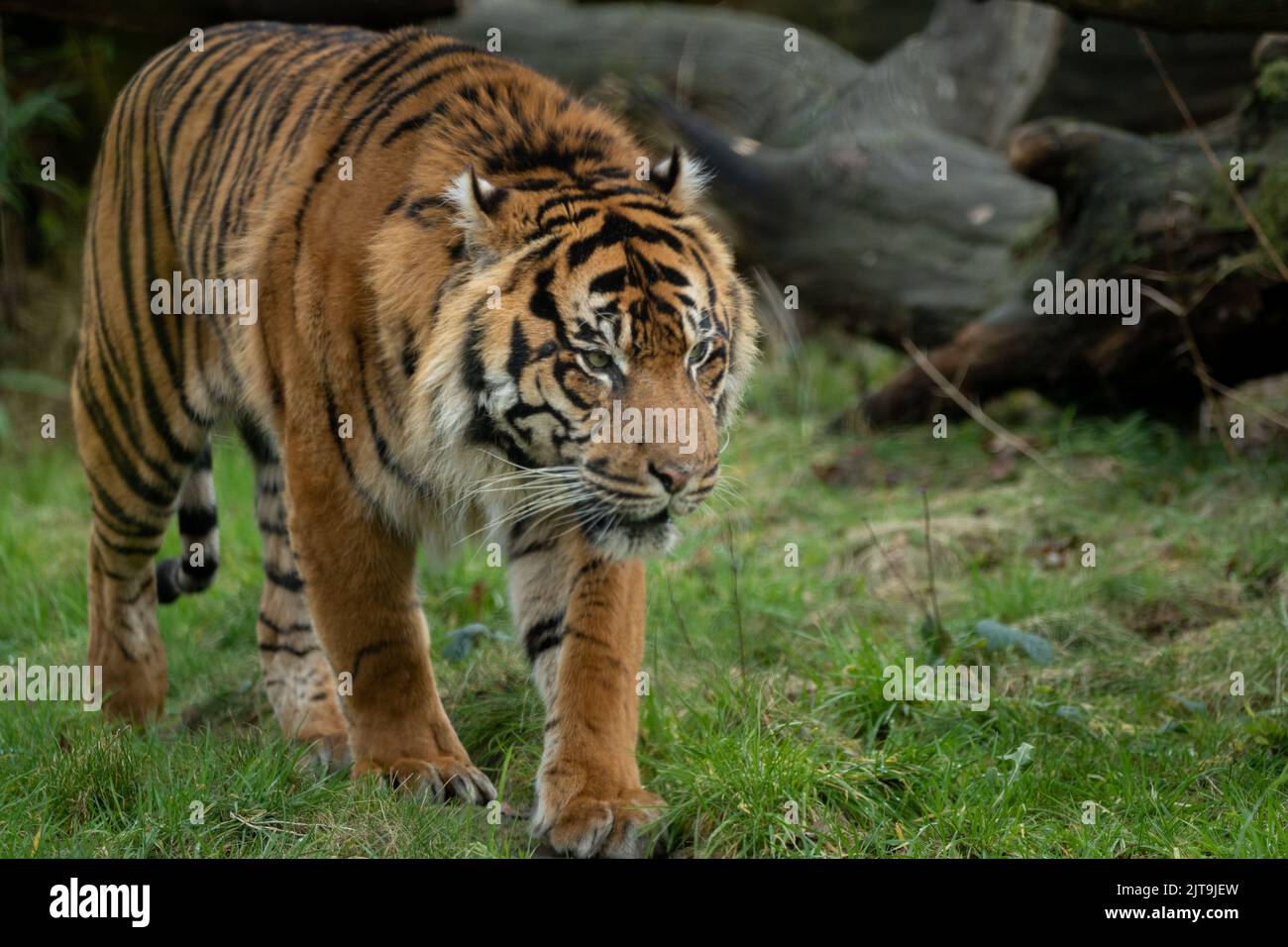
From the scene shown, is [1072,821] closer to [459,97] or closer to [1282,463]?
[459,97]

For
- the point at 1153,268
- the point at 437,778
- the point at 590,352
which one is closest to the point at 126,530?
the point at 437,778

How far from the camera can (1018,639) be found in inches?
175

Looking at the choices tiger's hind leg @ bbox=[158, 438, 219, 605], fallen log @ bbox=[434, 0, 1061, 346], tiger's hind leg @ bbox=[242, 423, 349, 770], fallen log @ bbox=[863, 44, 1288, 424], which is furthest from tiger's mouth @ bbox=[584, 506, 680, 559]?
fallen log @ bbox=[434, 0, 1061, 346]

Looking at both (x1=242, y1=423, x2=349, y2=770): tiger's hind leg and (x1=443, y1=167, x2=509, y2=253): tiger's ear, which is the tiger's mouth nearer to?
(x1=443, y1=167, x2=509, y2=253): tiger's ear

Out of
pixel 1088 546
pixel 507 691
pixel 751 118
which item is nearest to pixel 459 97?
pixel 507 691

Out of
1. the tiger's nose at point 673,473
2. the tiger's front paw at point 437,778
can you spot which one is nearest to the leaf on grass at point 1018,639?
the tiger's nose at point 673,473

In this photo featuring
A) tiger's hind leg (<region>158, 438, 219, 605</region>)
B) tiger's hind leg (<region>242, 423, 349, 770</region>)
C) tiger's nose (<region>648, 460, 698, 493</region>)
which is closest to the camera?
tiger's nose (<region>648, 460, 698, 493</region>)

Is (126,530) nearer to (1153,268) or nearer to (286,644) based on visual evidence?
(286,644)

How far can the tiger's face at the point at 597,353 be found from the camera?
11.2ft

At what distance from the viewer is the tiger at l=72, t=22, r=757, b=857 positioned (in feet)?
11.5

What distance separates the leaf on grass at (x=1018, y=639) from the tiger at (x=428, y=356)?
1.20 m

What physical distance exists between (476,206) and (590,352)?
1.56 ft

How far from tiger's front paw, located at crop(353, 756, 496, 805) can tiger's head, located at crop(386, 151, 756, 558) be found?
0.72 meters

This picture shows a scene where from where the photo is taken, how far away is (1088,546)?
5.47 metres
